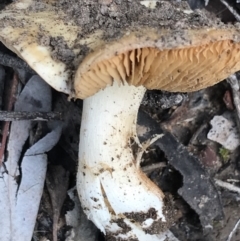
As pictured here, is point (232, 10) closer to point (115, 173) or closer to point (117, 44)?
point (115, 173)

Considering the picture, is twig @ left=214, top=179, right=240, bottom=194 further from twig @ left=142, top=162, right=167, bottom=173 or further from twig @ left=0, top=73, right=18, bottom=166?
twig @ left=0, top=73, right=18, bottom=166

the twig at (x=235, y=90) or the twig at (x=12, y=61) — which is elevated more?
the twig at (x=235, y=90)

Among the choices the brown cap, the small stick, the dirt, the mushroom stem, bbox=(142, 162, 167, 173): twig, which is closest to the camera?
the brown cap

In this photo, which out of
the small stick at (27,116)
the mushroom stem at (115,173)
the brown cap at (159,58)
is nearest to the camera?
the brown cap at (159,58)

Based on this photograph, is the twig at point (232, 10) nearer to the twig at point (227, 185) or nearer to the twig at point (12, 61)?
the twig at point (227, 185)

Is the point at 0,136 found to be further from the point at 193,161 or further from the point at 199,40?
the point at 199,40

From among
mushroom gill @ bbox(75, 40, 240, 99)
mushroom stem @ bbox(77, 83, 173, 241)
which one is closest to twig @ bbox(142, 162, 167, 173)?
mushroom stem @ bbox(77, 83, 173, 241)

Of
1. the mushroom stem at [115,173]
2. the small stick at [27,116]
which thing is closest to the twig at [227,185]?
the mushroom stem at [115,173]

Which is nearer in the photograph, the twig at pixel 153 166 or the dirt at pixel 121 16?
the dirt at pixel 121 16

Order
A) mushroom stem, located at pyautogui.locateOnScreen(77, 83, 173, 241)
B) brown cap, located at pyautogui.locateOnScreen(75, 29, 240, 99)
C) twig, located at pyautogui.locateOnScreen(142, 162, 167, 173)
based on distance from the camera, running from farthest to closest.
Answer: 1. twig, located at pyautogui.locateOnScreen(142, 162, 167, 173)
2. mushroom stem, located at pyautogui.locateOnScreen(77, 83, 173, 241)
3. brown cap, located at pyautogui.locateOnScreen(75, 29, 240, 99)
